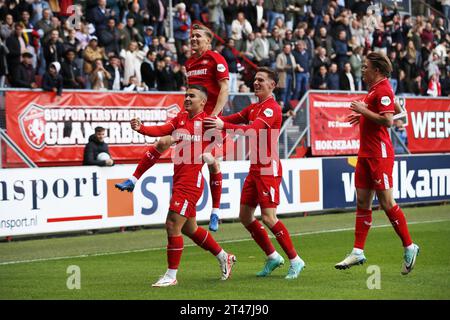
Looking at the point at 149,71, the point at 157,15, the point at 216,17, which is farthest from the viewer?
the point at 216,17

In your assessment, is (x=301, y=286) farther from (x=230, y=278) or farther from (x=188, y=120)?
(x=188, y=120)

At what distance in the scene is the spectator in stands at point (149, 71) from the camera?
22.8m

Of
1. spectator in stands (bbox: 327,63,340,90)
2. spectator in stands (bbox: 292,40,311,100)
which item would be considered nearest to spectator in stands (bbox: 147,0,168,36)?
spectator in stands (bbox: 292,40,311,100)

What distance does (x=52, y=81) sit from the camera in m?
19.4

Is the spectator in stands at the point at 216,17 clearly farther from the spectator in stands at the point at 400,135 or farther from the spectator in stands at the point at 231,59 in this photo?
the spectator in stands at the point at 400,135

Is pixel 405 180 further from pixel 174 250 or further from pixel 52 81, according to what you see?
pixel 174 250

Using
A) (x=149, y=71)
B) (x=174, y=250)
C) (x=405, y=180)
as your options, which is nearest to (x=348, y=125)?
(x=405, y=180)

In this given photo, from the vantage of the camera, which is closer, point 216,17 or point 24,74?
point 24,74

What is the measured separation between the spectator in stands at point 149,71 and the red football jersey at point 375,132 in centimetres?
1201

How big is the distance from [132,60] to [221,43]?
3388 millimetres

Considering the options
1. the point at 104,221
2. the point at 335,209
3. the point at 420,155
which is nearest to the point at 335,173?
the point at 335,209

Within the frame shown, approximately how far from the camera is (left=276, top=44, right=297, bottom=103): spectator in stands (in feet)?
82.5

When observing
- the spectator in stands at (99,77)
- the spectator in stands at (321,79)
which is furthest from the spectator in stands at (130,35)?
the spectator in stands at (321,79)

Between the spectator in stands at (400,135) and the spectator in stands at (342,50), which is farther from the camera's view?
the spectator in stands at (342,50)
